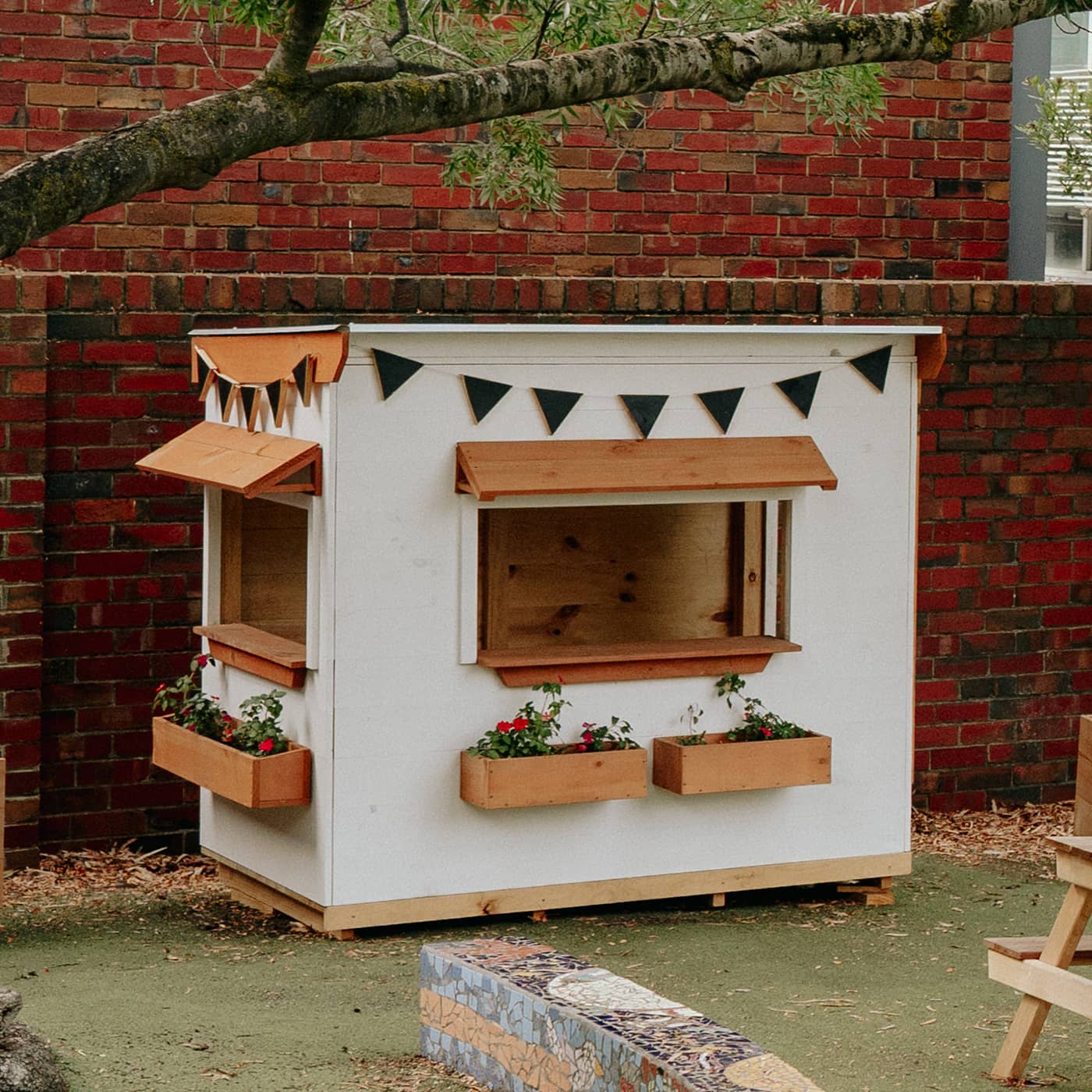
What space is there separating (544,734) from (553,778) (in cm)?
14

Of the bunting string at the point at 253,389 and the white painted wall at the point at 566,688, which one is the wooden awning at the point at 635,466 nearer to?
the white painted wall at the point at 566,688

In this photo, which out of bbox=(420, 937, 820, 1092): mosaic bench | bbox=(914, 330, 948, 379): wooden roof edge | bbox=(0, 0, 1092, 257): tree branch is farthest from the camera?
bbox=(914, 330, 948, 379): wooden roof edge

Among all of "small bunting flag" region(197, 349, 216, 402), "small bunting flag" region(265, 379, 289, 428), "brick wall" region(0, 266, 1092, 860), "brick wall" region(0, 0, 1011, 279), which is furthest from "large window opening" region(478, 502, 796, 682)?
"brick wall" region(0, 0, 1011, 279)

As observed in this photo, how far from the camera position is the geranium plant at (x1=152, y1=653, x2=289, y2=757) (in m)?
5.84

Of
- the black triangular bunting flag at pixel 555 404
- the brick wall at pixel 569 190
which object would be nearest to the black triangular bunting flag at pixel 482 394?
the black triangular bunting flag at pixel 555 404

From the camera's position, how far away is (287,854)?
5914 mm

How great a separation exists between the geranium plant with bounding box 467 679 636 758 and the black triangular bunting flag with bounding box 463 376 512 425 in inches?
34.2

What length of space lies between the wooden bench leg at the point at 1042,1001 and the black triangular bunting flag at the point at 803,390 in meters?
2.14

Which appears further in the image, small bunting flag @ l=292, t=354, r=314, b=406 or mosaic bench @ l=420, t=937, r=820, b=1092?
small bunting flag @ l=292, t=354, r=314, b=406

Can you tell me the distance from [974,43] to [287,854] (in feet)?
18.5

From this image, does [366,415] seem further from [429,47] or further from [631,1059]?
[631,1059]

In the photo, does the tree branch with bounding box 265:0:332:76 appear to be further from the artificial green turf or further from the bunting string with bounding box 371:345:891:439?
the artificial green turf

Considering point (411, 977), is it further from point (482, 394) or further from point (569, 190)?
point (569, 190)

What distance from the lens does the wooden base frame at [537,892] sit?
5785 mm
